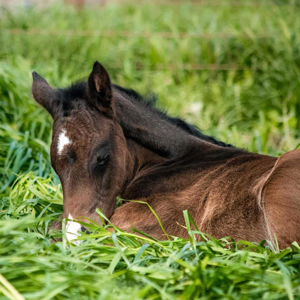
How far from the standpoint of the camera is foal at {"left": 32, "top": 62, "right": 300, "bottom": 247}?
2.93 meters

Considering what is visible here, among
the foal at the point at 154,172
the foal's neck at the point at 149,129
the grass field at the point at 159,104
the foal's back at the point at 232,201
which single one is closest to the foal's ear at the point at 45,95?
the foal at the point at 154,172

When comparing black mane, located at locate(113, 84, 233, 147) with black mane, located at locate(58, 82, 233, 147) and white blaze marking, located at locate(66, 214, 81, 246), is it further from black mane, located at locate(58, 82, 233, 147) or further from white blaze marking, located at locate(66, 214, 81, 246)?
white blaze marking, located at locate(66, 214, 81, 246)

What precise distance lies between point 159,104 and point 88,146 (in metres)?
0.88

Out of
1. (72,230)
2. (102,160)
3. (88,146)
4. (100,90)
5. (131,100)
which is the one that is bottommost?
(72,230)

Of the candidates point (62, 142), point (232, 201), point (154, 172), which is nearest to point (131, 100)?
point (154, 172)

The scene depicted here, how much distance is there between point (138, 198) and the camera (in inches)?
130

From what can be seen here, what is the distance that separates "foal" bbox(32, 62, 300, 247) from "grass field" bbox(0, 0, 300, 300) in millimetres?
199

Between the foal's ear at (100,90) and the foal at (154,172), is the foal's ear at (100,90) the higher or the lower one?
the higher one

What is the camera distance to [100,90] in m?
3.21

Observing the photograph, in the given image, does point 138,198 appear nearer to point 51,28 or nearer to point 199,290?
point 199,290

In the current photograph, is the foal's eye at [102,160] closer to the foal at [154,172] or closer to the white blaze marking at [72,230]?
the foal at [154,172]

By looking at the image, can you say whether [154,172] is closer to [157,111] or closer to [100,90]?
[157,111]

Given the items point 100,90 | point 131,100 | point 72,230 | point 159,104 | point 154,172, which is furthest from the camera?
point 159,104

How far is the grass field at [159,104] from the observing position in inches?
87.8
